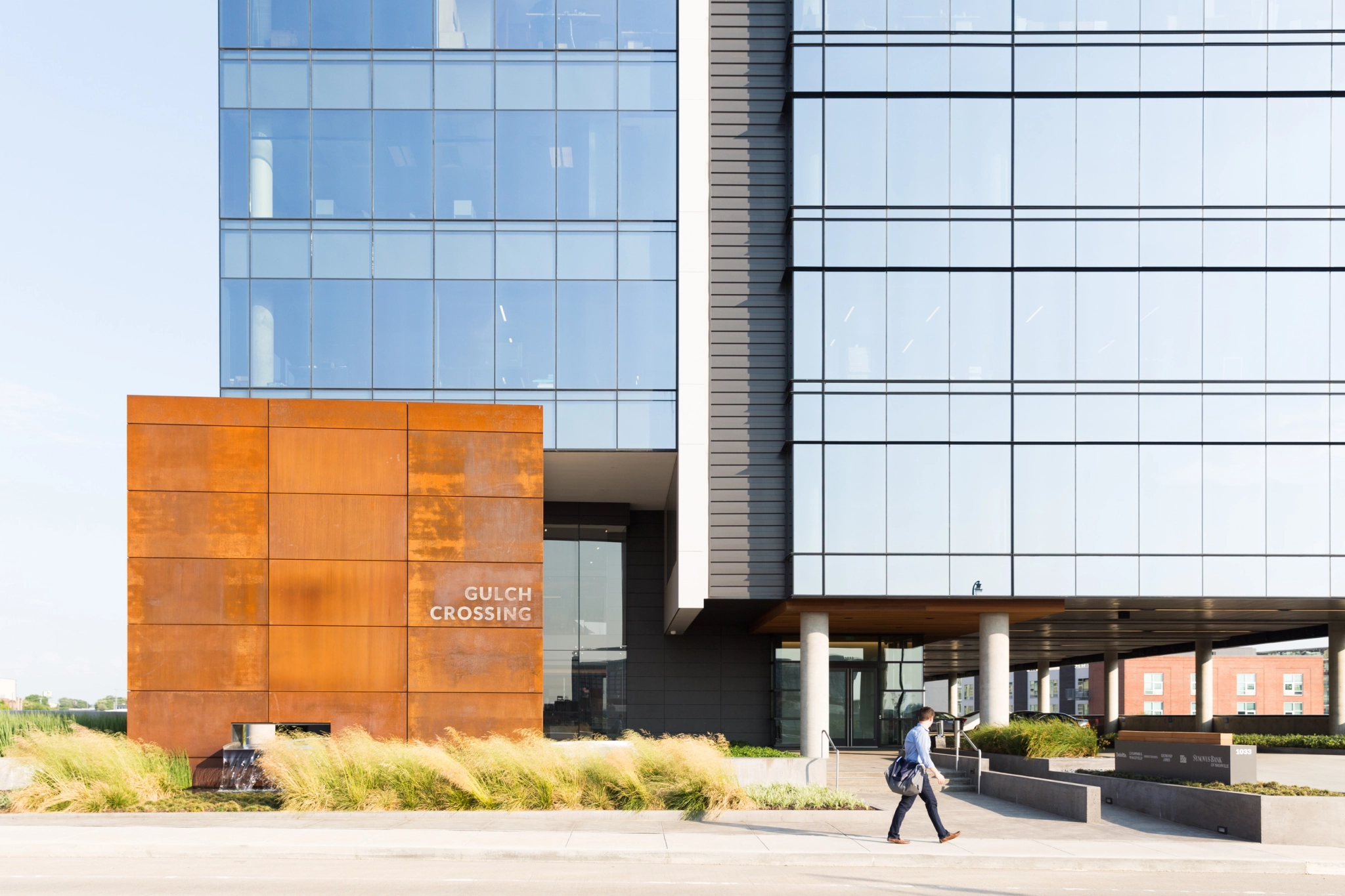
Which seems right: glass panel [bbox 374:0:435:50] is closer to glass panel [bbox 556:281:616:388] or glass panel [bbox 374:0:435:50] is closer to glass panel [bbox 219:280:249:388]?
glass panel [bbox 219:280:249:388]

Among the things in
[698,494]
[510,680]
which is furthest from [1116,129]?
[510,680]

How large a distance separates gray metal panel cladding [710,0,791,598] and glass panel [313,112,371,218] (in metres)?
8.63

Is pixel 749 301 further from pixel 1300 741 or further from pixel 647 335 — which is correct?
pixel 1300 741

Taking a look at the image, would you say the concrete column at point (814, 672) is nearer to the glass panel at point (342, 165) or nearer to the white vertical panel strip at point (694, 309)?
the white vertical panel strip at point (694, 309)

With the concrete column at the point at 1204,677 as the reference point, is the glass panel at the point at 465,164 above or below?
above

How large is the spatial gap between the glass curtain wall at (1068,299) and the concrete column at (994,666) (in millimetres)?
1971

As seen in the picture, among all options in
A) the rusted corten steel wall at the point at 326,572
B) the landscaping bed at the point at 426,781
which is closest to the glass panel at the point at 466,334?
the rusted corten steel wall at the point at 326,572

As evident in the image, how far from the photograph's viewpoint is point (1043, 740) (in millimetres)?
22891

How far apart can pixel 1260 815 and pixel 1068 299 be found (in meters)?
→ 14.3

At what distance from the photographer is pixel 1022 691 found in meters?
123

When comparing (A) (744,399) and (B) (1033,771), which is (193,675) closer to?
(A) (744,399)

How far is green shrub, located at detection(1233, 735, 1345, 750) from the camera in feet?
103

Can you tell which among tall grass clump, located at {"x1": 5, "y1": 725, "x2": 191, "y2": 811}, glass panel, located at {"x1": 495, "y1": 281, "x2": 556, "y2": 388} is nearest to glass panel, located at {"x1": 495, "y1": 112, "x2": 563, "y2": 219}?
glass panel, located at {"x1": 495, "y1": 281, "x2": 556, "y2": 388}

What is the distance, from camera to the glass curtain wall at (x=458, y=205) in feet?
85.8
